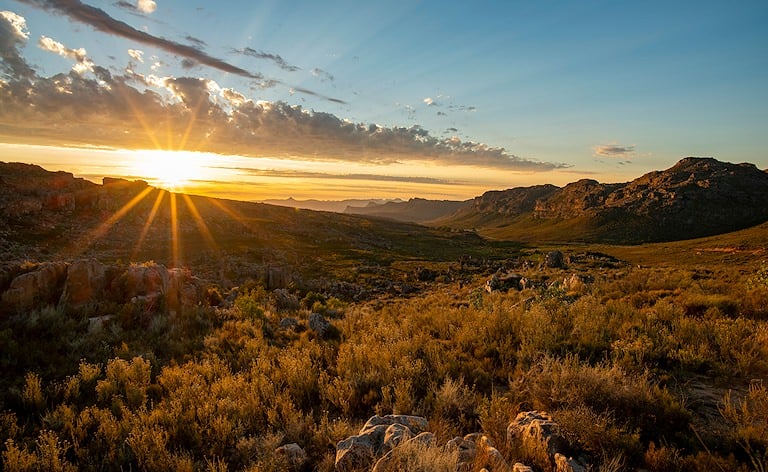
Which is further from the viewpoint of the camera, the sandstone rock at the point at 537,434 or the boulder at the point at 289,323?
the boulder at the point at 289,323

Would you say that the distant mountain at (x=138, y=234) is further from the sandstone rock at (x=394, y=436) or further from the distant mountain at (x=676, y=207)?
the distant mountain at (x=676, y=207)

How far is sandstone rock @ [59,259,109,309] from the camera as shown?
11062 mm

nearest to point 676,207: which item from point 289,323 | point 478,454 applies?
point 289,323

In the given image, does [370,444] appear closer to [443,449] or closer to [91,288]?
[443,449]

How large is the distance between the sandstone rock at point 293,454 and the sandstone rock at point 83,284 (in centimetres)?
1008

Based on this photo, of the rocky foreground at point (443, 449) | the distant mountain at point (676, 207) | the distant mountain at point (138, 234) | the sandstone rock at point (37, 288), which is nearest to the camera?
the rocky foreground at point (443, 449)

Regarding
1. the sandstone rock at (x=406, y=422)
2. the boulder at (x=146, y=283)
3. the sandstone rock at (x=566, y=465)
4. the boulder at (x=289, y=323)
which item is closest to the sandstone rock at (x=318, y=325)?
the boulder at (x=289, y=323)

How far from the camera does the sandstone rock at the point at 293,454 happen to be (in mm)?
4166

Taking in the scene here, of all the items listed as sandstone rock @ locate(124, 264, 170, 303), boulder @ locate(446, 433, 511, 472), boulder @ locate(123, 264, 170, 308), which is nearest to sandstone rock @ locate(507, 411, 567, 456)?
boulder @ locate(446, 433, 511, 472)

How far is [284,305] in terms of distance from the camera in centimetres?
1705

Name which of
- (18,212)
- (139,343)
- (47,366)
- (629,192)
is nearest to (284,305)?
(139,343)

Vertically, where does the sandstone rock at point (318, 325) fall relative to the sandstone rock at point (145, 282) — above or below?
below

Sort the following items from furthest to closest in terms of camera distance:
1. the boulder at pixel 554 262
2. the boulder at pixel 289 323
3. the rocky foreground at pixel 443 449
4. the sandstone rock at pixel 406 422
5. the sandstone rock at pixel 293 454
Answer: the boulder at pixel 554 262 → the boulder at pixel 289 323 → the sandstone rock at pixel 406 422 → the sandstone rock at pixel 293 454 → the rocky foreground at pixel 443 449

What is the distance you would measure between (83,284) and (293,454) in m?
11.2
